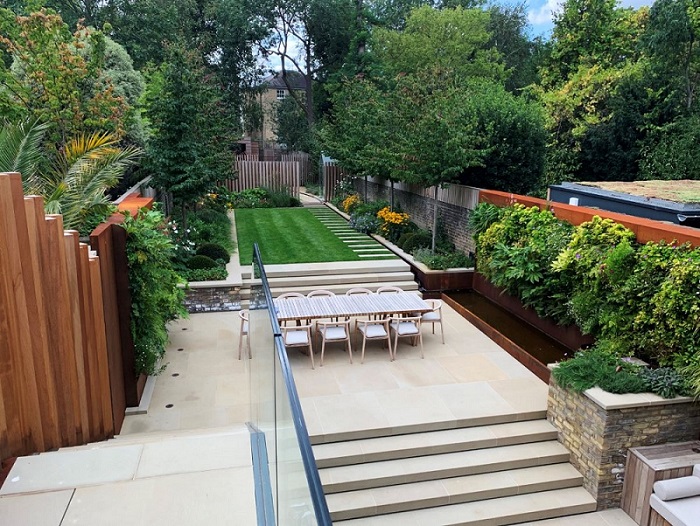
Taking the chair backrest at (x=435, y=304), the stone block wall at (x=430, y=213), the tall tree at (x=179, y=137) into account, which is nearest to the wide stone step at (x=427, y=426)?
the chair backrest at (x=435, y=304)

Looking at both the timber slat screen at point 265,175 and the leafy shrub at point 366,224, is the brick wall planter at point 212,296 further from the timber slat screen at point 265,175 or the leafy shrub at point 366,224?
the timber slat screen at point 265,175

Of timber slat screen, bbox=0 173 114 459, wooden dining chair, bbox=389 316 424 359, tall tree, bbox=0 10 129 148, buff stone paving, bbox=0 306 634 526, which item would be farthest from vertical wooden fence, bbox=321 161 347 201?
timber slat screen, bbox=0 173 114 459

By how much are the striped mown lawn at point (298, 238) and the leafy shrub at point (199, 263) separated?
1316mm

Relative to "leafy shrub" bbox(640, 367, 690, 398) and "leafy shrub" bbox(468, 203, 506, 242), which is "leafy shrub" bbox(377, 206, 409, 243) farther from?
"leafy shrub" bbox(640, 367, 690, 398)


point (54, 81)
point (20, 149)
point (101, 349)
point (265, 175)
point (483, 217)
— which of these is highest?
point (54, 81)

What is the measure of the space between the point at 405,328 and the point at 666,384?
3.58 metres

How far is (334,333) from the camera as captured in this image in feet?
26.2

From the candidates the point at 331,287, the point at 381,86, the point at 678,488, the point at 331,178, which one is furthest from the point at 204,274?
the point at 381,86

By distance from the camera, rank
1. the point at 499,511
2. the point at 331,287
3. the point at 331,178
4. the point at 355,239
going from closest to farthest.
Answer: the point at 499,511, the point at 331,287, the point at 355,239, the point at 331,178

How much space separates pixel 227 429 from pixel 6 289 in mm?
2541

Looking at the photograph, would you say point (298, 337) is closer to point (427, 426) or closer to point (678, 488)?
point (427, 426)

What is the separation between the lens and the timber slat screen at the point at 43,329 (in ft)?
15.1

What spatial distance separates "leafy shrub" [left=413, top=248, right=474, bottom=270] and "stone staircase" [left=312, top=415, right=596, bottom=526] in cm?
570

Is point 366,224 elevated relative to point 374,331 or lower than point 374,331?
elevated
